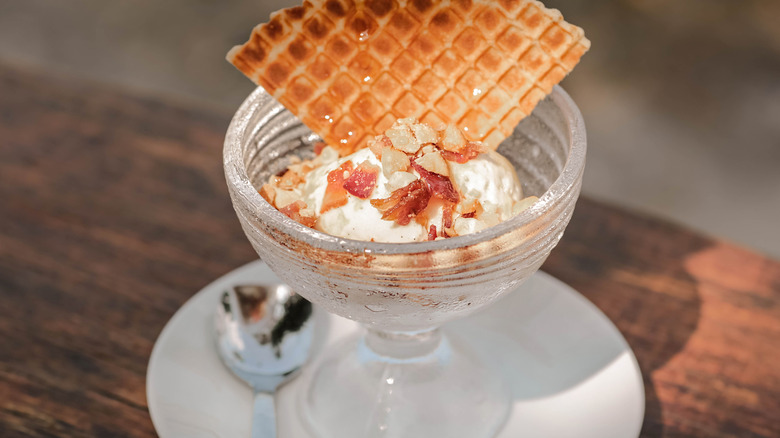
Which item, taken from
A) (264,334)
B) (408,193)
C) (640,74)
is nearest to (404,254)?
(408,193)

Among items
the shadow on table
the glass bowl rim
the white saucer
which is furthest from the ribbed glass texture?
the shadow on table

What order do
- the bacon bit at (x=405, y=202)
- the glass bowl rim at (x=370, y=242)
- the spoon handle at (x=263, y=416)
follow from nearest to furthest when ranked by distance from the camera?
the glass bowl rim at (x=370, y=242), the bacon bit at (x=405, y=202), the spoon handle at (x=263, y=416)

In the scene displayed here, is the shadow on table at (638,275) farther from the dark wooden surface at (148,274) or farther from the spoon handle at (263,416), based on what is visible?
the spoon handle at (263,416)

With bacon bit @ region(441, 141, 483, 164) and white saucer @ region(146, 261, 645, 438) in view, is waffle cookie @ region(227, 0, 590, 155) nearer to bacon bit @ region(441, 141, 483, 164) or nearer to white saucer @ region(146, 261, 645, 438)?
bacon bit @ region(441, 141, 483, 164)

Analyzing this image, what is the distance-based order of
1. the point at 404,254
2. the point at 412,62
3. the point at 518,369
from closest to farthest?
the point at 404,254 → the point at 412,62 → the point at 518,369

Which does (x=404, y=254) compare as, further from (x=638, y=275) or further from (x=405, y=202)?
(x=638, y=275)

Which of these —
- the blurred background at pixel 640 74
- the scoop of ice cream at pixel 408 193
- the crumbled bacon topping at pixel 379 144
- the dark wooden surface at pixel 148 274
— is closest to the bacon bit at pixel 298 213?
the scoop of ice cream at pixel 408 193

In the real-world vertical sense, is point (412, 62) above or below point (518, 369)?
above
